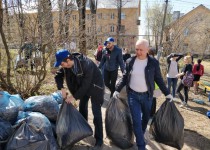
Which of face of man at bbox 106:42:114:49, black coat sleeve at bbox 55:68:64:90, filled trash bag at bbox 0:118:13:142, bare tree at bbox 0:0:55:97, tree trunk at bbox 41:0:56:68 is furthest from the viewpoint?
face of man at bbox 106:42:114:49

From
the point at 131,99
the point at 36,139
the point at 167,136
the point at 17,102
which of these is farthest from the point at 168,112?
the point at 17,102

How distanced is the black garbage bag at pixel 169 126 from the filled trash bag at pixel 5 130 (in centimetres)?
186

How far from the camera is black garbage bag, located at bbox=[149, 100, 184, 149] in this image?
318cm

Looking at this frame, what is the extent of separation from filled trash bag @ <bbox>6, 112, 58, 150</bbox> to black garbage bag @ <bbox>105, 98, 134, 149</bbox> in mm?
794

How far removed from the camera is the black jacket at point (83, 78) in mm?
2857

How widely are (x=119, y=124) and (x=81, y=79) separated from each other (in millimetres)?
832

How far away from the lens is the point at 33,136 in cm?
267

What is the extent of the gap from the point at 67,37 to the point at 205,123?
3392 mm

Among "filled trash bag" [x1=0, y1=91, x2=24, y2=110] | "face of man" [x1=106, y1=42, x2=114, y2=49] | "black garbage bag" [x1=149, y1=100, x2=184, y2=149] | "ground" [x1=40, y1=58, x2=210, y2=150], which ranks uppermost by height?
"face of man" [x1=106, y1=42, x2=114, y2=49]

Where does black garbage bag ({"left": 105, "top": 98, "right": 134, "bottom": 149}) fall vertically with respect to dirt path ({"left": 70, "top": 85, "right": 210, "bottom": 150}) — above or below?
above

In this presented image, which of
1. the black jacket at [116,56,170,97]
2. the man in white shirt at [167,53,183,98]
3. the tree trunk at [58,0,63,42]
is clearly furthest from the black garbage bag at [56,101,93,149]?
the man in white shirt at [167,53,183,98]

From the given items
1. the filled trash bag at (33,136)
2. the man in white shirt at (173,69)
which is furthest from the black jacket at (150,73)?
the man in white shirt at (173,69)

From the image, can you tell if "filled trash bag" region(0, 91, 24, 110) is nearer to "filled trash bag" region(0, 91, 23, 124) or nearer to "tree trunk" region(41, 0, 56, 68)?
"filled trash bag" region(0, 91, 23, 124)

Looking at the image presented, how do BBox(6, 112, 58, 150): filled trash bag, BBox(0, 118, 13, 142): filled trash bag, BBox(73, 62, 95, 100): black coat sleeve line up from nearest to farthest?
1. BBox(6, 112, 58, 150): filled trash bag
2. BBox(0, 118, 13, 142): filled trash bag
3. BBox(73, 62, 95, 100): black coat sleeve
